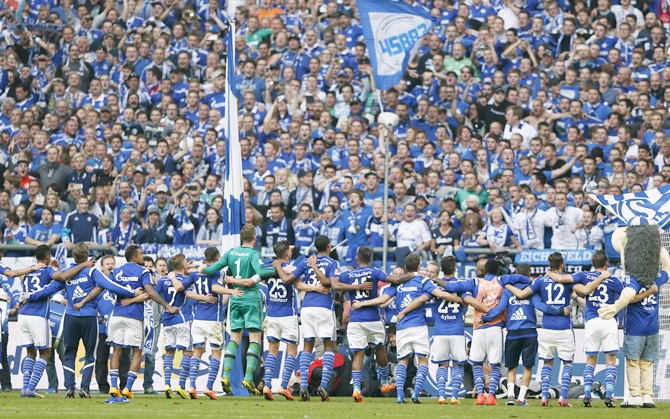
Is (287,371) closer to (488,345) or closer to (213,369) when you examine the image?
(213,369)

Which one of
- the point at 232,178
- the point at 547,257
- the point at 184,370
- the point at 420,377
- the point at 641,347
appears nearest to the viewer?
the point at 641,347

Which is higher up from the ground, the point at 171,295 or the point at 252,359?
the point at 171,295

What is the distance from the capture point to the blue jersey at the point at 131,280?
59.4ft

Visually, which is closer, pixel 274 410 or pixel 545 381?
pixel 274 410

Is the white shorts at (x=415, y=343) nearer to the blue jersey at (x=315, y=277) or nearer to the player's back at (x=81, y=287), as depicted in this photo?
the blue jersey at (x=315, y=277)

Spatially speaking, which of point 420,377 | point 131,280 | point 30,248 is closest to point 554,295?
point 420,377

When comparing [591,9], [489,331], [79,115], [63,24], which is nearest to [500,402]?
[489,331]

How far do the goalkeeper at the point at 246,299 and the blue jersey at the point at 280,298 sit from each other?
0.72ft

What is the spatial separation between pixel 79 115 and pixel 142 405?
12948 mm

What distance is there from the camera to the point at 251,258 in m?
18.8

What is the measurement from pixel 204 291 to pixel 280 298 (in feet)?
3.93

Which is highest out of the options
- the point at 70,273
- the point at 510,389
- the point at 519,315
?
the point at 70,273

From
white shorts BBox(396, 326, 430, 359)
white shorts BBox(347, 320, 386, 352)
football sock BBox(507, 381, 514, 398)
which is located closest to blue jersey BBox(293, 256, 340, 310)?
white shorts BBox(347, 320, 386, 352)

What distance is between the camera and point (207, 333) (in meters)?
19.1
